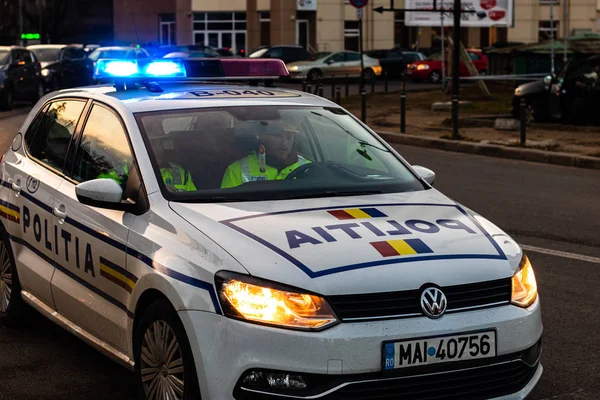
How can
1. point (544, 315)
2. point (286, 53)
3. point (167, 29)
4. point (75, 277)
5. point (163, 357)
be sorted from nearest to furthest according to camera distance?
point (163, 357), point (75, 277), point (544, 315), point (286, 53), point (167, 29)

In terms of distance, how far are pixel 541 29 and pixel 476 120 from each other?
44.0 m

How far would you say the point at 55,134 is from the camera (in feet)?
20.3

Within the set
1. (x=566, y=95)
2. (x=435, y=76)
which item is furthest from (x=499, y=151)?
(x=435, y=76)

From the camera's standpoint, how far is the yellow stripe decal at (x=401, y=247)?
4302 mm

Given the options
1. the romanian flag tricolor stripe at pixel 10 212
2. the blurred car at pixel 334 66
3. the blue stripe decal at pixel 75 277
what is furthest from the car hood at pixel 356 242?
the blurred car at pixel 334 66

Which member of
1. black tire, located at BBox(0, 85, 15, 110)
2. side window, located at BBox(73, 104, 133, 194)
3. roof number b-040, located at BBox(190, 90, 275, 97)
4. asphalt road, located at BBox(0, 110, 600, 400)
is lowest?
asphalt road, located at BBox(0, 110, 600, 400)

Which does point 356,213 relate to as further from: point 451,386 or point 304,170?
point 451,386

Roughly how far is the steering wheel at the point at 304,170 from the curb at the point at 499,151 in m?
11.0

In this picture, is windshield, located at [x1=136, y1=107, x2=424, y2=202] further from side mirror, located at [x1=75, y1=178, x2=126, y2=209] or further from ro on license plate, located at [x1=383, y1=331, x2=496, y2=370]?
ro on license plate, located at [x1=383, y1=331, x2=496, y2=370]

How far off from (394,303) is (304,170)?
57.1 inches

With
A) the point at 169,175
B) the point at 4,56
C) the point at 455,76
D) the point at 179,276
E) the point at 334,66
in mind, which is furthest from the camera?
the point at 334,66

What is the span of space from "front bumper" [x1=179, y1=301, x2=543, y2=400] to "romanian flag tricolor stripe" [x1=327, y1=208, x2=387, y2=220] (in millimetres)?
697

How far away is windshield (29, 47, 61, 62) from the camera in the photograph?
3438 cm

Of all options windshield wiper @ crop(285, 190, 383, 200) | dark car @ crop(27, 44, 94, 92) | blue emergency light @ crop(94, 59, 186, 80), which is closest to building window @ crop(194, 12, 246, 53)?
dark car @ crop(27, 44, 94, 92)
